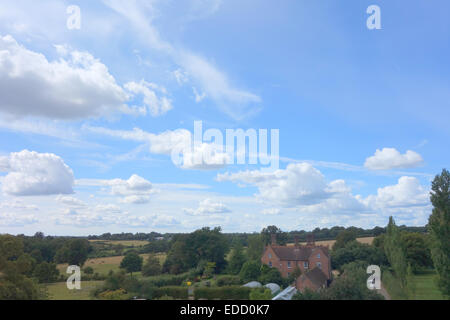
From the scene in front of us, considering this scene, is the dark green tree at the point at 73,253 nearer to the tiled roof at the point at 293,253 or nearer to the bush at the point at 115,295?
the bush at the point at 115,295

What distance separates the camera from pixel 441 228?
29.0 meters

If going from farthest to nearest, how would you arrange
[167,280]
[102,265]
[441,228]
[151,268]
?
[102,265] < [151,268] < [167,280] < [441,228]

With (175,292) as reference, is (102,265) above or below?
below

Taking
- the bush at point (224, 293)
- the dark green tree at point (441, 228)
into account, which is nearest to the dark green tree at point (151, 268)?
the bush at point (224, 293)

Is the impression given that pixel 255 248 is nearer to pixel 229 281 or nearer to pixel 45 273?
pixel 229 281

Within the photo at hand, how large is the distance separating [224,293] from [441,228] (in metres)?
23.5

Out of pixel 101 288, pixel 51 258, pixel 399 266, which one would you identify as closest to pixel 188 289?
pixel 101 288

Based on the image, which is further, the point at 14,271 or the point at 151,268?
the point at 151,268

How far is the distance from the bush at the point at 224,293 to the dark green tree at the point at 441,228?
19.1 m

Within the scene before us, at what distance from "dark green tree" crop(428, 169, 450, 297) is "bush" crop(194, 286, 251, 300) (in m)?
19.1

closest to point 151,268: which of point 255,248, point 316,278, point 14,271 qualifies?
point 255,248

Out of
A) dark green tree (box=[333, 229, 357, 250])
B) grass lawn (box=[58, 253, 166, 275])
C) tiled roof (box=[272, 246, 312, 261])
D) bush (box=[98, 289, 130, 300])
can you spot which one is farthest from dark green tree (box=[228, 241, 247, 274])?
bush (box=[98, 289, 130, 300])

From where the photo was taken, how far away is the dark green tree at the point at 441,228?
91.8 ft
